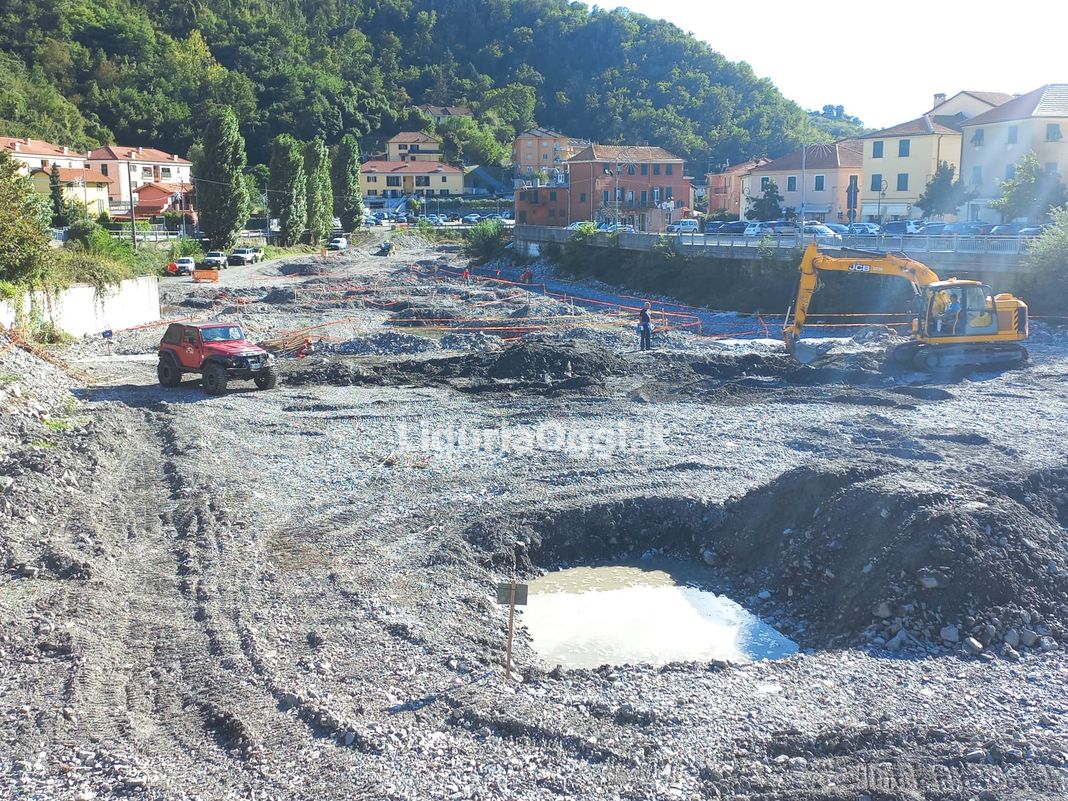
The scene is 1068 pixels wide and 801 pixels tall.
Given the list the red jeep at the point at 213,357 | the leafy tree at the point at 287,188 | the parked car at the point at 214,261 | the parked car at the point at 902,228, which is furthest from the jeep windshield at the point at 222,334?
the leafy tree at the point at 287,188

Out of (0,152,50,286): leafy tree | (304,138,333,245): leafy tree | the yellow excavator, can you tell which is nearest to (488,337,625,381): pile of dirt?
the yellow excavator

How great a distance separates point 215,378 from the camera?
24.0 metres

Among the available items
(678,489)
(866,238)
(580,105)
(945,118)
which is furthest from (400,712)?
(580,105)

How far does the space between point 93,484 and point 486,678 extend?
9.09m

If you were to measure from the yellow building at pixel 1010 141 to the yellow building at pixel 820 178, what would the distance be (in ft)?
33.5

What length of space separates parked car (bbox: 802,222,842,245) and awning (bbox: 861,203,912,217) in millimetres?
14826

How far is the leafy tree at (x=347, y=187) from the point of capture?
100m

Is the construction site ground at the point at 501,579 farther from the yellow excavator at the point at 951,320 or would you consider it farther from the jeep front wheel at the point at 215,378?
the yellow excavator at the point at 951,320

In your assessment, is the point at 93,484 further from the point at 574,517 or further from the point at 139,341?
the point at 139,341

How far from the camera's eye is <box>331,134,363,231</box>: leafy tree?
3947 inches

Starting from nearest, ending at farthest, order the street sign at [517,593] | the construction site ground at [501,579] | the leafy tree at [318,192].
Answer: the construction site ground at [501,579], the street sign at [517,593], the leafy tree at [318,192]

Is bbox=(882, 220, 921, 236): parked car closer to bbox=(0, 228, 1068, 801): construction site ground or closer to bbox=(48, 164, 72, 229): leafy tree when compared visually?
bbox=(0, 228, 1068, 801): construction site ground

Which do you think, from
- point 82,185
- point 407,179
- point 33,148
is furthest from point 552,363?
point 407,179

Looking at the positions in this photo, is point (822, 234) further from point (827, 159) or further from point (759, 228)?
point (827, 159)
